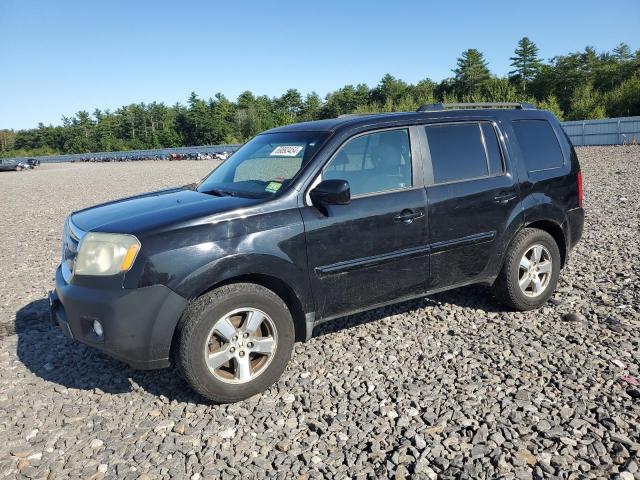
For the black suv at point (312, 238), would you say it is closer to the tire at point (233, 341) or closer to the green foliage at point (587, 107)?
the tire at point (233, 341)

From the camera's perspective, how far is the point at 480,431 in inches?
122

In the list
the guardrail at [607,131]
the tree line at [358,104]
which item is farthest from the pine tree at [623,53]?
the guardrail at [607,131]

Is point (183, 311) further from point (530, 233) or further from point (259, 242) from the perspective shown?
point (530, 233)

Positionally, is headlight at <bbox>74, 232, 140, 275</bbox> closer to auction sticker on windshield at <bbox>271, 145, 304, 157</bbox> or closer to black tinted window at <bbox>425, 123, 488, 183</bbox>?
auction sticker on windshield at <bbox>271, 145, 304, 157</bbox>

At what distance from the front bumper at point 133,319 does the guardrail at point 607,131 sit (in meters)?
33.9

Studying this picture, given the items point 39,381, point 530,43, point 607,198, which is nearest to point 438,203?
point 39,381

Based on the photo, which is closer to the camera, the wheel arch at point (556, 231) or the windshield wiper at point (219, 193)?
the windshield wiper at point (219, 193)

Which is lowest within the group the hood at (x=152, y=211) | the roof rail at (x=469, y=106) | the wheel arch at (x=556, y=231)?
the wheel arch at (x=556, y=231)

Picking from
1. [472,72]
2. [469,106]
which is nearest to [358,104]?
[472,72]

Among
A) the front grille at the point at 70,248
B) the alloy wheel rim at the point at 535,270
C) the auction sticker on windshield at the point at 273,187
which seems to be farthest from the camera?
the alloy wheel rim at the point at 535,270

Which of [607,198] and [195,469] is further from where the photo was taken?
[607,198]

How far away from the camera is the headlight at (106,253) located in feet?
10.7

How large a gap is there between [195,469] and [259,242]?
4.71 feet

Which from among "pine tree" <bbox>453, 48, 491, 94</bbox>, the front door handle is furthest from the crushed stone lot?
"pine tree" <bbox>453, 48, 491, 94</bbox>
